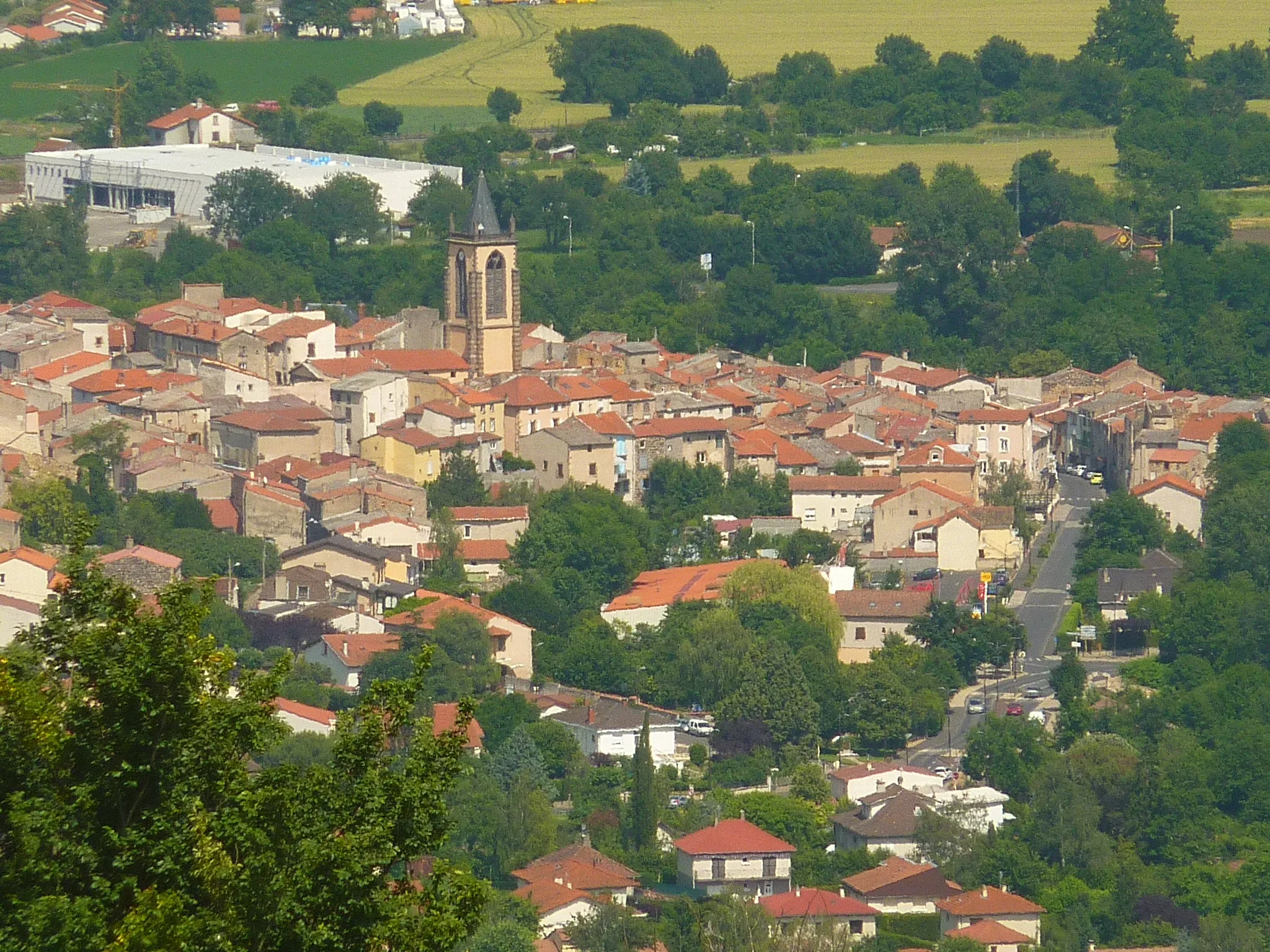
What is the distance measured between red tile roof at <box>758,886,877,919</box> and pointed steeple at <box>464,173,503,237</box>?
68.9 feet

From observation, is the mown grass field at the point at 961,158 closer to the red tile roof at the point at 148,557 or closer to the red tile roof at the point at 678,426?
the red tile roof at the point at 678,426

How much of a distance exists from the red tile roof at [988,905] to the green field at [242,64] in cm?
5307

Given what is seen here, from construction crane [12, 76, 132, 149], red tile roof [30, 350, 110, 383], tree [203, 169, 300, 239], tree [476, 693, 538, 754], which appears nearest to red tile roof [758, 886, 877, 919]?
tree [476, 693, 538, 754]

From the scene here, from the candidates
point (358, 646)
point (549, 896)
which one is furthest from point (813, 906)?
point (358, 646)

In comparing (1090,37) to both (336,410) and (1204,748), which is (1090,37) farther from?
(1204,748)

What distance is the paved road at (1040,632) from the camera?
33000mm

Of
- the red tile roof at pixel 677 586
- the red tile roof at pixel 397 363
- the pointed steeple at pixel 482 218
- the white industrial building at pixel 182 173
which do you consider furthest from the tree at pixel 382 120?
the red tile roof at pixel 677 586

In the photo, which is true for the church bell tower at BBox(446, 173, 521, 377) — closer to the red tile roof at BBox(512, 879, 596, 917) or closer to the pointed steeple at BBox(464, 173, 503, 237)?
the pointed steeple at BBox(464, 173, 503, 237)

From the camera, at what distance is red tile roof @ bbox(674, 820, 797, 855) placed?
93.2 ft

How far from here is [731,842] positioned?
2861 cm

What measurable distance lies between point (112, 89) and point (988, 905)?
52.8 meters

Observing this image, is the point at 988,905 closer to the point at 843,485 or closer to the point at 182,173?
the point at 843,485

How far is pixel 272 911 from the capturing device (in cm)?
983

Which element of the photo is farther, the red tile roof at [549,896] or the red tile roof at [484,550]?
the red tile roof at [484,550]
